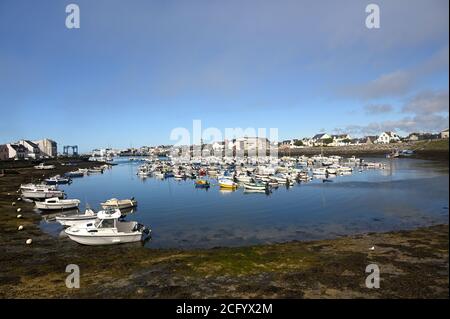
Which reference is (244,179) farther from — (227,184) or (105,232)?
(105,232)

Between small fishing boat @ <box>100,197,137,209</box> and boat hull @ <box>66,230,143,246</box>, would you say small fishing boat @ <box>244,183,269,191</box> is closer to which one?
small fishing boat @ <box>100,197,137,209</box>

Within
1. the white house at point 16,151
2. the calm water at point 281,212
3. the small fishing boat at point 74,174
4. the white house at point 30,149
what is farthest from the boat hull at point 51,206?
the white house at point 30,149

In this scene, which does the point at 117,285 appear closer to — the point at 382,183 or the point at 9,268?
the point at 9,268

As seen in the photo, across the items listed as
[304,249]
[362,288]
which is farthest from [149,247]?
[362,288]

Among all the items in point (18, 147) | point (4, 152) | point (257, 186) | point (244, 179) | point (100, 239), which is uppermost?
point (18, 147)

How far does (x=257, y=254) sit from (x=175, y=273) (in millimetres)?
6056

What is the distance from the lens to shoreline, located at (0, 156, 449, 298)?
1617 cm

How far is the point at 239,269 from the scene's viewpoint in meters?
19.5

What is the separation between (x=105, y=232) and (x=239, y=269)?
12.1m

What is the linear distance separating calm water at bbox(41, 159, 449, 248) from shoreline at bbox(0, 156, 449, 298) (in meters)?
4.62

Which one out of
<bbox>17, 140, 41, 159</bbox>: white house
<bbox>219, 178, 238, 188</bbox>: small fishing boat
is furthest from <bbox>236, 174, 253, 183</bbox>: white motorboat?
<bbox>17, 140, 41, 159</bbox>: white house

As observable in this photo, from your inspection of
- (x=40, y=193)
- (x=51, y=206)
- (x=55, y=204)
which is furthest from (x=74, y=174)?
(x=51, y=206)
